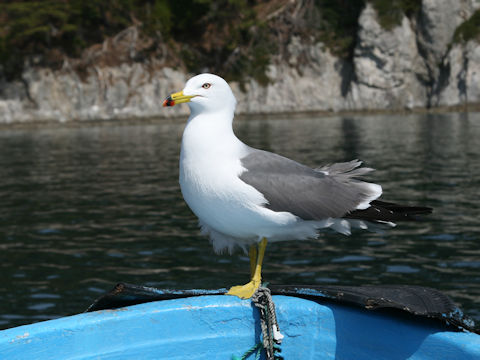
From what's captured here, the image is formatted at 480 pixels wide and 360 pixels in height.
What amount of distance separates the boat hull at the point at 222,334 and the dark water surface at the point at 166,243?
4.89 metres

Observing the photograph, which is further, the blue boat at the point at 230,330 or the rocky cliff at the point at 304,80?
the rocky cliff at the point at 304,80

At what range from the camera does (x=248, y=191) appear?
392 centimetres

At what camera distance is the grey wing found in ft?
13.4

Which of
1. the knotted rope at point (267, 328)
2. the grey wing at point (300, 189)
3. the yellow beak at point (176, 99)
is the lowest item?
the knotted rope at point (267, 328)

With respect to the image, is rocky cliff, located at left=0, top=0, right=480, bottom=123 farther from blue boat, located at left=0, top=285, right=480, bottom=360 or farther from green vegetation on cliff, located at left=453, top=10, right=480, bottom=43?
blue boat, located at left=0, top=285, right=480, bottom=360

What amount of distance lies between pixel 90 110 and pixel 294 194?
65.7 m

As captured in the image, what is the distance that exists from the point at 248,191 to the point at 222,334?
3.27ft

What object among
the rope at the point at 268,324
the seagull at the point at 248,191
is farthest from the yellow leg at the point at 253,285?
the rope at the point at 268,324

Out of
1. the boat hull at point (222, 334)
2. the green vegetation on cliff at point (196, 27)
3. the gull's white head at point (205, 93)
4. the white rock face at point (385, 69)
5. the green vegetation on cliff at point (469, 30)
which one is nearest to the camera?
the boat hull at point (222, 334)

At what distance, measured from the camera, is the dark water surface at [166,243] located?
9.59m

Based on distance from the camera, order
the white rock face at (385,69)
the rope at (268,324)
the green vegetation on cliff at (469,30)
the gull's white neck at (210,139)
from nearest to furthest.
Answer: the rope at (268,324)
the gull's white neck at (210,139)
the green vegetation on cliff at (469,30)
the white rock face at (385,69)

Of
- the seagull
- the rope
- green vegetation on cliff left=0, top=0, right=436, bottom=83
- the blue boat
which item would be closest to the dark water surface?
the seagull

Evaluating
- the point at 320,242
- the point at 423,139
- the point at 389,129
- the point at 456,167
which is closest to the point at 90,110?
the point at 389,129

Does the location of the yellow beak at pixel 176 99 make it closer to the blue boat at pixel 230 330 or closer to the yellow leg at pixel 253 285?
the yellow leg at pixel 253 285
